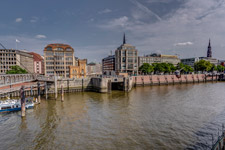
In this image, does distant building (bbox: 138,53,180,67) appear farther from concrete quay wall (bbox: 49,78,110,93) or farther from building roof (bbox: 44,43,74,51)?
concrete quay wall (bbox: 49,78,110,93)

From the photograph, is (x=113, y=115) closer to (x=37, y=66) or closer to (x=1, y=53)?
(x=1, y=53)

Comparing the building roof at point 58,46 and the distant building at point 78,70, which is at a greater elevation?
the building roof at point 58,46

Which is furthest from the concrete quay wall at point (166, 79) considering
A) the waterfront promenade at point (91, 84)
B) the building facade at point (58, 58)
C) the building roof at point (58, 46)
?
the building roof at point (58, 46)

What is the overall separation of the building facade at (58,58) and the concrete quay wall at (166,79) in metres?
46.2

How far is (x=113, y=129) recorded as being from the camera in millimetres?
23906

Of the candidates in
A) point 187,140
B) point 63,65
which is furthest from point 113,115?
point 63,65

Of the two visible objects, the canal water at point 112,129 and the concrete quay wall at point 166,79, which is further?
the concrete quay wall at point 166,79

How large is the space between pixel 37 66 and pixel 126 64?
104845mm

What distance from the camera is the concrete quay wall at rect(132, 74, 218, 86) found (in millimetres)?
86938

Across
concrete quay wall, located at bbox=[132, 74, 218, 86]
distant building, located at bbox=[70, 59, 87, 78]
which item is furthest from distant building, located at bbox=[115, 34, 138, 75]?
distant building, located at bbox=[70, 59, 87, 78]

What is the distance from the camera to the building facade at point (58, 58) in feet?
293

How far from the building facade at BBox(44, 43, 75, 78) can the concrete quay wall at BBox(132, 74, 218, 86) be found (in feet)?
152

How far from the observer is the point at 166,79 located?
95812 millimetres

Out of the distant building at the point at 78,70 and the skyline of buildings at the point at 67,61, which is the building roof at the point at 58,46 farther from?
the distant building at the point at 78,70
